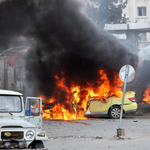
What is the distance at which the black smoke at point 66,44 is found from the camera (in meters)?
17.0

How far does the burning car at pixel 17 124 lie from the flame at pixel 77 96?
A: 8.36 metres

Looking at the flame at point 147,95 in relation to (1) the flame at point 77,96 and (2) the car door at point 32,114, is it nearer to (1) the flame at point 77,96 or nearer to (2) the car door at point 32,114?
(1) the flame at point 77,96

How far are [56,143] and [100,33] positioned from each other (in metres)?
10.3

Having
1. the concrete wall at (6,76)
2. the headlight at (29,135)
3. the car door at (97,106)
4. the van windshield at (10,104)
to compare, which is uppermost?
the concrete wall at (6,76)

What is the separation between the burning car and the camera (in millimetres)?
5738

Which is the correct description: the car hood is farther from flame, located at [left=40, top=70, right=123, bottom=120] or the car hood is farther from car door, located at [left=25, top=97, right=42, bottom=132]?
flame, located at [left=40, top=70, right=123, bottom=120]

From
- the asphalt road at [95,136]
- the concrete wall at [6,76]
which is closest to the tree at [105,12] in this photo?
the concrete wall at [6,76]

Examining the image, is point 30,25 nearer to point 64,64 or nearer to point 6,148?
point 64,64

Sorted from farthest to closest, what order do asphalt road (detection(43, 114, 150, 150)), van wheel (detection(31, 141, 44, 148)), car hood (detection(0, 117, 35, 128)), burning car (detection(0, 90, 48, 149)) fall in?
asphalt road (detection(43, 114, 150, 150)), van wheel (detection(31, 141, 44, 148)), car hood (detection(0, 117, 35, 128)), burning car (detection(0, 90, 48, 149))

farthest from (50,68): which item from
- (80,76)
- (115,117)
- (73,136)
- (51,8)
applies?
(73,136)

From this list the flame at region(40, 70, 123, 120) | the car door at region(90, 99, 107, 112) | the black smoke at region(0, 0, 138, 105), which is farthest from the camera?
the black smoke at region(0, 0, 138, 105)

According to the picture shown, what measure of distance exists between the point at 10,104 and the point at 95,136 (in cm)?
442

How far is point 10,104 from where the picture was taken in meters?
6.75

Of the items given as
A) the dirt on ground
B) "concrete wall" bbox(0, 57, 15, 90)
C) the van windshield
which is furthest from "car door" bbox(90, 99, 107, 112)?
"concrete wall" bbox(0, 57, 15, 90)
